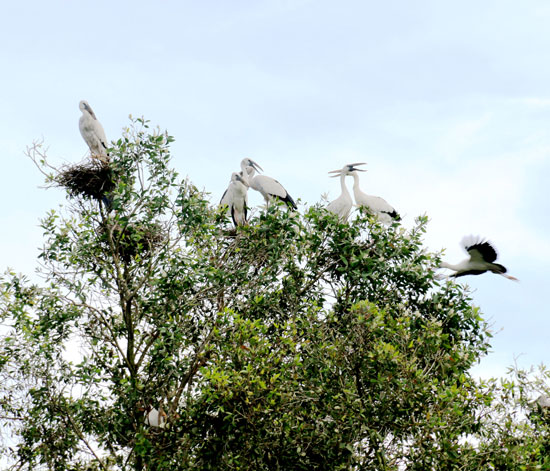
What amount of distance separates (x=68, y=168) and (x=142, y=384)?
13.3ft

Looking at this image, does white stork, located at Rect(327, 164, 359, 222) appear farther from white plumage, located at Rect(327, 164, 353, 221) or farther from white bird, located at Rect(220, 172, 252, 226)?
white bird, located at Rect(220, 172, 252, 226)

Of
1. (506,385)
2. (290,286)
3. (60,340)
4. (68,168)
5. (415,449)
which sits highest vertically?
(68,168)

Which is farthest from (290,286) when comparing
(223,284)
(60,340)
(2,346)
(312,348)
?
(2,346)

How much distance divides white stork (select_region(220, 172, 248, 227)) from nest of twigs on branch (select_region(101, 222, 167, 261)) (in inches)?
141

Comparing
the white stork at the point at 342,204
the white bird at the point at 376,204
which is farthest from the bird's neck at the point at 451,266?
the white stork at the point at 342,204

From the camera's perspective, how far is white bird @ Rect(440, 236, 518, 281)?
13.4 m

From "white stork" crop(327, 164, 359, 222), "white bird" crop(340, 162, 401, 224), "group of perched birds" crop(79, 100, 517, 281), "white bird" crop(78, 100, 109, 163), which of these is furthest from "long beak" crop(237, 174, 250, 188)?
"white bird" crop(78, 100, 109, 163)

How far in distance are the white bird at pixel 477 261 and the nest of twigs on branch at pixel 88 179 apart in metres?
6.21

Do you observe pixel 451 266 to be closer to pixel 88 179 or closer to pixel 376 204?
pixel 376 204

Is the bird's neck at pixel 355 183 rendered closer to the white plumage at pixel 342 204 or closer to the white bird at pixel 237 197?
the white plumage at pixel 342 204

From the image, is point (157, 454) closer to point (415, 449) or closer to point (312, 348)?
point (312, 348)

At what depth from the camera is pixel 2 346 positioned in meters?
11.3

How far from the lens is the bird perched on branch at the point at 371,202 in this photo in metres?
14.0

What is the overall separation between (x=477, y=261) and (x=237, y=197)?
5.12 m
